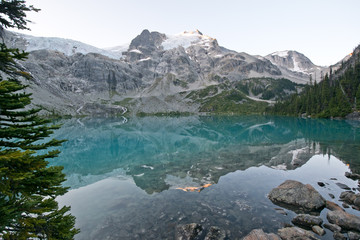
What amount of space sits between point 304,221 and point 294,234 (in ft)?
10.5

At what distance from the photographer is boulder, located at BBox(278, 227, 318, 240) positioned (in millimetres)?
14437

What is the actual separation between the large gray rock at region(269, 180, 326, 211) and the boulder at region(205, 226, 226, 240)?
357 inches

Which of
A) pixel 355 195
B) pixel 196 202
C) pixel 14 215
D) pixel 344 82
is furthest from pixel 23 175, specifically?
pixel 344 82

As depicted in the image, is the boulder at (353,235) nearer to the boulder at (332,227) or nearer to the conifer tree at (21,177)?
the boulder at (332,227)

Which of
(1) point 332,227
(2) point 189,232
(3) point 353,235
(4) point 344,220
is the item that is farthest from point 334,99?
(2) point 189,232

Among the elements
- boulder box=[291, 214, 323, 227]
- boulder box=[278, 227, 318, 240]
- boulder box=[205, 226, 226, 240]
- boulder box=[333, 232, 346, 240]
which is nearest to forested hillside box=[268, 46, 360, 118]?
boulder box=[291, 214, 323, 227]

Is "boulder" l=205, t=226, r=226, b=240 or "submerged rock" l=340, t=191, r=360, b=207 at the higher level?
"submerged rock" l=340, t=191, r=360, b=207

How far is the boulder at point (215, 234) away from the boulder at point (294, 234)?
14.6ft

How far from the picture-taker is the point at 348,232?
50.1 feet

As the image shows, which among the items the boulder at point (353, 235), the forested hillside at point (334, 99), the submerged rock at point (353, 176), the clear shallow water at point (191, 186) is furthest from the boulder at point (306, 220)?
the forested hillside at point (334, 99)

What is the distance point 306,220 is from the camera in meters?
17.0

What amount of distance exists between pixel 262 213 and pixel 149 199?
13075 millimetres

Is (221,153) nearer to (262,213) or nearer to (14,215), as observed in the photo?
(262,213)

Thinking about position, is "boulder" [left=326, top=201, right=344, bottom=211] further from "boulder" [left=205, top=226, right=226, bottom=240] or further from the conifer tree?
the conifer tree
